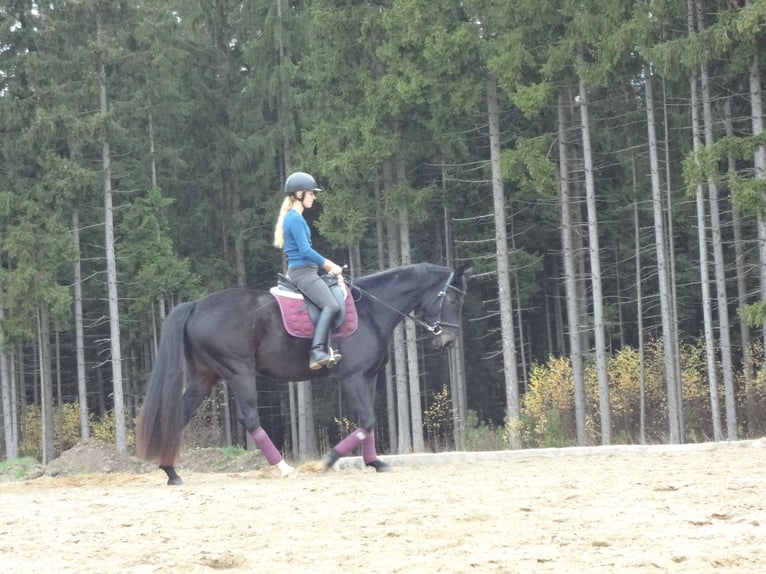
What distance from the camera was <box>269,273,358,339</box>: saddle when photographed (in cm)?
1238

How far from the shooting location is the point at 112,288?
33.2m

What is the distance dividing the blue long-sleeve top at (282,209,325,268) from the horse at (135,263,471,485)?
584 millimetres

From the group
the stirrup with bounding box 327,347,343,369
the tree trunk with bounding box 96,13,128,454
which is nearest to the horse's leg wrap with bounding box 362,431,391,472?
the stirrup with bounding box 327,347,343,369

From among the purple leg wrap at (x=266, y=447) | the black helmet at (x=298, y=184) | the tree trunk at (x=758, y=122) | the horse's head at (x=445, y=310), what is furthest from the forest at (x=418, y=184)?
the purple leg wrap at (x=266, y=447)

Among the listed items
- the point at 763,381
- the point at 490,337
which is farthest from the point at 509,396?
the point at 490,337

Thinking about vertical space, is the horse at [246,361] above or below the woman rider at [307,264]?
below

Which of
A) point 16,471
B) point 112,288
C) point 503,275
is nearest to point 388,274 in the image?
point 16,471

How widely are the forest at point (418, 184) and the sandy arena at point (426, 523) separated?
11.8m

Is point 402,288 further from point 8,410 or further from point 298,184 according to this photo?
point 8,410

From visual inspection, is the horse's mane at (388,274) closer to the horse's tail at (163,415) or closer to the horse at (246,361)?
the horse at (246,361)

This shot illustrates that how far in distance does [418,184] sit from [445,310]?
23436 mm

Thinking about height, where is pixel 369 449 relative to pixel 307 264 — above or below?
below

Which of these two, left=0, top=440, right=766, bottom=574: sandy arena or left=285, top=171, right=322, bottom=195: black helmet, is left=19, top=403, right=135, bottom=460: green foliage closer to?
left=285, top=171, right=322, bottom=195: black helmet

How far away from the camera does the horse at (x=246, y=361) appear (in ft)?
39.7
